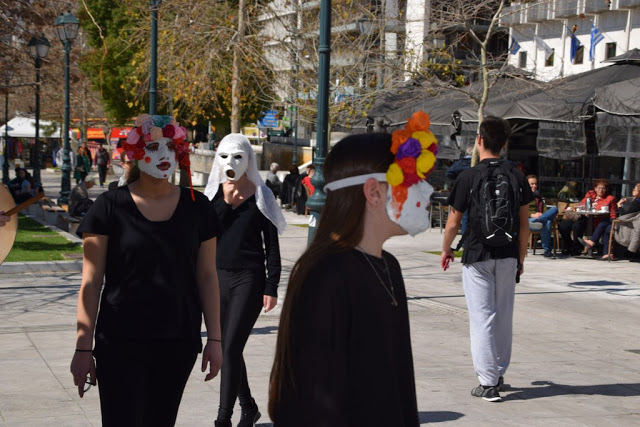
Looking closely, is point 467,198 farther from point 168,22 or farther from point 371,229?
point 168,22

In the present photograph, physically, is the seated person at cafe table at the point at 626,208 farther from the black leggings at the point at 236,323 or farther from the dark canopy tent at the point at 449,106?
the black leggings at the point at 236,323

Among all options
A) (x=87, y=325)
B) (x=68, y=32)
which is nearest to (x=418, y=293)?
(x=87, y=325)

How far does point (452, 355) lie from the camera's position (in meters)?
8.62

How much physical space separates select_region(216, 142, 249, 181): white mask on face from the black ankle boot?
1403 mm

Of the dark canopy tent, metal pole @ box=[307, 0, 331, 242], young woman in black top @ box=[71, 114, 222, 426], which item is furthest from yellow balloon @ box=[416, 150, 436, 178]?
the dark canopy tent

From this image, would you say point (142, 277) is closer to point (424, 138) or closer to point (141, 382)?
point (141, 382)

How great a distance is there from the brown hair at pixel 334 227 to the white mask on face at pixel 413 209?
3.6 inches

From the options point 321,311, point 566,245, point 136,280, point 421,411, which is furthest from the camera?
point 566,245

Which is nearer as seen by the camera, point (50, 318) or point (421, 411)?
point (421, 411)

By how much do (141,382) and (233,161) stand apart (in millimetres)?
2284

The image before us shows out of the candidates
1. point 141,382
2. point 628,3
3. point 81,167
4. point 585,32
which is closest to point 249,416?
point 141,382

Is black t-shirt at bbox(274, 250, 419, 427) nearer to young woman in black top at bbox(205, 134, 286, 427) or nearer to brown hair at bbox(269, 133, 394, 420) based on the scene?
brown hair at bbox(269, 133, 394, 420)

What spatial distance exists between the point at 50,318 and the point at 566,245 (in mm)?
11008

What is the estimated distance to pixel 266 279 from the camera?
613 centimetres
